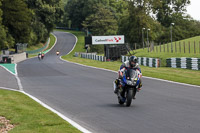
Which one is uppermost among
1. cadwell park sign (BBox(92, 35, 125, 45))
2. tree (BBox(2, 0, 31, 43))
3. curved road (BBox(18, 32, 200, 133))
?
tree (BBox(2, 0, 31, 43))

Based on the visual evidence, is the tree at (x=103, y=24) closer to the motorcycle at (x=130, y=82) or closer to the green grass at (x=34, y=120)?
the motorcycle at (x=130, y=82)

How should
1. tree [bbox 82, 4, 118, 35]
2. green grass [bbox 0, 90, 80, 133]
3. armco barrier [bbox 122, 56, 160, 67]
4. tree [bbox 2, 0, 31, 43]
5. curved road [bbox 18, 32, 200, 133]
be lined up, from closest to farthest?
1. green grass [bbox 0, 90, 80, 133]
2. curved road [bbox 18, 32, 200, 133]
3. armco barrier [bbox 122, 56, 160, 67]
4. tree [bbox 2, 0, 31, 43]
5. tree [bbox 82, 4, 118, 35]

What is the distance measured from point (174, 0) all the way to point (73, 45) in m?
33.6

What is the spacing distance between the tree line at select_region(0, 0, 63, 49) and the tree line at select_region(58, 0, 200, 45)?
19498mm

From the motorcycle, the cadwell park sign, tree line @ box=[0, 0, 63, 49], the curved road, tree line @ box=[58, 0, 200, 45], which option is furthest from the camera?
tree line @ box=[58, 0, 200, 45]

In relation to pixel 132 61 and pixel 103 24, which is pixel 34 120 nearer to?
pixel 132 61

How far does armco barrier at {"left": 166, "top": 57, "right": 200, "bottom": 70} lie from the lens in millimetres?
29344

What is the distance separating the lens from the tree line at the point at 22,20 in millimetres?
75812

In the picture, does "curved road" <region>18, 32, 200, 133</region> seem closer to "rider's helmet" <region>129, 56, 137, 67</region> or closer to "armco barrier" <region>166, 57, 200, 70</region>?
"rider's helmet" <region>129, 56, 137, 67</region>

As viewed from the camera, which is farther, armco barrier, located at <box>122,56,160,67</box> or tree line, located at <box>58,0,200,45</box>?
tree line, located at <box>58,0,200,45</box>

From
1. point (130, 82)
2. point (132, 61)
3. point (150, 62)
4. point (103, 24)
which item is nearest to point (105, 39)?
point (150, 62)

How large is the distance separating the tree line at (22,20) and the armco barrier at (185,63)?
42.9 meters

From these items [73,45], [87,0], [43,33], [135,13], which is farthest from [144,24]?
[87,0]

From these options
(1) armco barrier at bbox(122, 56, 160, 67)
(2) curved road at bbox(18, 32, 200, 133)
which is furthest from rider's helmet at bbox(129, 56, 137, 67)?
(1) armco barrier at bbox(122, 56, 160, 67)
